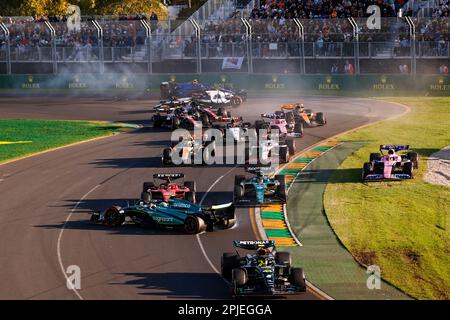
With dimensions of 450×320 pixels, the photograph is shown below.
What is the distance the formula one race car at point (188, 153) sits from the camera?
37.0 m

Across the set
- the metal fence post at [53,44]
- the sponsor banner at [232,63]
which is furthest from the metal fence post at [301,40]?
the metal fence post at [53,44]

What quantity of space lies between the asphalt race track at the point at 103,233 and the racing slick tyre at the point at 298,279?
36 cm

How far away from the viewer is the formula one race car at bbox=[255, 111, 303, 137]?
137 ft

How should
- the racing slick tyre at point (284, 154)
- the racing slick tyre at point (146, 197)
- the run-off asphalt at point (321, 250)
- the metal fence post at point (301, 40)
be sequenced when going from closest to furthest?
the run-off asphalt at point (321, 250), the racing slick tyre at point (146, 197), the racing slick tyre at point (284, 154), the metal fence post at point (301, 40)

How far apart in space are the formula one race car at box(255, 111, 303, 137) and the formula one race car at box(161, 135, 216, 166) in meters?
4.17

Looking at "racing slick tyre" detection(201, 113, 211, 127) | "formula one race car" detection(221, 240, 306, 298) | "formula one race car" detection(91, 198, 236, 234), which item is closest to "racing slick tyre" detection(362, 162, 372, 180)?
"formula one race car" detection(91, 198, 236, 234)

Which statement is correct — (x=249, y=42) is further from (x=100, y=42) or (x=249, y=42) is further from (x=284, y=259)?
(x=284, y=259)

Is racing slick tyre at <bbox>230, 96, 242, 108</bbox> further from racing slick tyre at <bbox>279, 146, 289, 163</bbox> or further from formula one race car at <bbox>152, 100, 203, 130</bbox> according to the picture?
racing slick tyre at <bbox>279, 146, 289, 163</bbox>

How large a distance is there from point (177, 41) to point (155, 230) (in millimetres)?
33823

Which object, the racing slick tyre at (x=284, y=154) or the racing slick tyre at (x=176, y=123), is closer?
the racing slick tyre at (x=284, y=154)

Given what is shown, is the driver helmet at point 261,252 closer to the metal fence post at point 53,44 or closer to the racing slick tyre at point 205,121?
the racing slick tyre at point 205,121

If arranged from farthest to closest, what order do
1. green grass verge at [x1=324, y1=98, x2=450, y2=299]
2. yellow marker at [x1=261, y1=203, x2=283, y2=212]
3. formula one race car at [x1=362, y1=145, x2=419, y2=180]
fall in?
formula one race car at [x1=362, y1=145, x2=419, y2=180]
yellow marker at [x1=261, y1=203, x2=283, y2=212]
green grass verge at [x1=324, y1=98, x2=450, y2=299]
